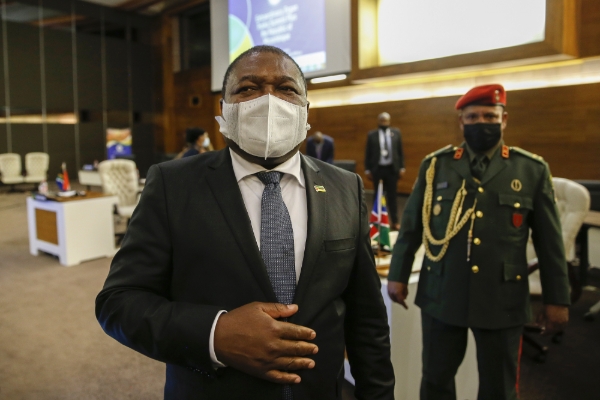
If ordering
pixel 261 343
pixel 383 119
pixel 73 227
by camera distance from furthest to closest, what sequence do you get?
pixel 383 119 → pixel 73 227 → pixel 261 343

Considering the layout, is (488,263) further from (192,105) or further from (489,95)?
(192,105)

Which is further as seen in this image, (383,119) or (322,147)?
(322,147)

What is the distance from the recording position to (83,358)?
310cm

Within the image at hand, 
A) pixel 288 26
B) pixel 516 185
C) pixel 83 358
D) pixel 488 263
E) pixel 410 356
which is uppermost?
pixel 288 26

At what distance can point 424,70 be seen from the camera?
16.8 feet

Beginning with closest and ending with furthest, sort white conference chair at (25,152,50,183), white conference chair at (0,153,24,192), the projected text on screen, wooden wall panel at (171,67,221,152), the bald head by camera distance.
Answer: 1. the projected text on screen
2. the bald head
3. white conference chair at (0,153,24,192)
4. white conference chair at (25,152,50,183)
5. wooden wall panel at (171,67,221,152)

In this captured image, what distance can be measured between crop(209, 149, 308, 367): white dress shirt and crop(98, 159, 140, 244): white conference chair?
5.74m

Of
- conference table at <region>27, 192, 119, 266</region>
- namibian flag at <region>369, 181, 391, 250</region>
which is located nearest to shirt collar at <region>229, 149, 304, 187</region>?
namibian flag at <region>369, 181, 391, 250</region>

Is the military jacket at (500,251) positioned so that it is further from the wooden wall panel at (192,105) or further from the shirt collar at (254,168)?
the wooden wall panel at (192,105)

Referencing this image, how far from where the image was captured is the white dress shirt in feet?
3.54

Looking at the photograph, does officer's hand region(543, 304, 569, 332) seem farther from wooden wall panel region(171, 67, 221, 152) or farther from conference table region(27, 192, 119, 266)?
wooden wall panel region(171, 67, 221, 152)

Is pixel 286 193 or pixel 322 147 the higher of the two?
pixel 322 147

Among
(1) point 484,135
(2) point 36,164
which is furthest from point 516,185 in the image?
(2) point 36,164

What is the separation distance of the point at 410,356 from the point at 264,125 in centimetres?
180
